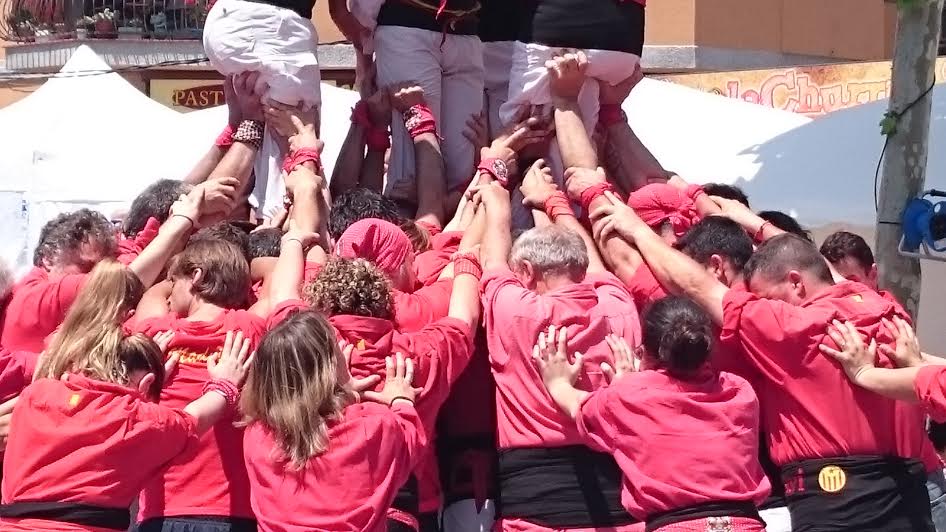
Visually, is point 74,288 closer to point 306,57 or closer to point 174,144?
point 306,57

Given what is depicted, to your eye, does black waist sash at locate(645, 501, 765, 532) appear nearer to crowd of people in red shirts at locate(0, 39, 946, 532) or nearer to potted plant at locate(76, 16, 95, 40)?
crowd of people in red shirts at locate(0, 39, 946, 532)

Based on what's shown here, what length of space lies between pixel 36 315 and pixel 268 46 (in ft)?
4.72

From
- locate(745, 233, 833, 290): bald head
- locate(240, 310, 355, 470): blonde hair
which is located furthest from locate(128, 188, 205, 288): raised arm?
locate(745, 233, 833, 290): bald head

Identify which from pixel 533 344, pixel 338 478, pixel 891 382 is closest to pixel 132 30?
pixel 533 344

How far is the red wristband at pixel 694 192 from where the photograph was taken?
505 cm

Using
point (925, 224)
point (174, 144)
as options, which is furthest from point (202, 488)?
point (174, 144)

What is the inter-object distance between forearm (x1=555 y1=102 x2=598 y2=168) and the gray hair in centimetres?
99

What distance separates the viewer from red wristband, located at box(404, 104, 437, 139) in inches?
202

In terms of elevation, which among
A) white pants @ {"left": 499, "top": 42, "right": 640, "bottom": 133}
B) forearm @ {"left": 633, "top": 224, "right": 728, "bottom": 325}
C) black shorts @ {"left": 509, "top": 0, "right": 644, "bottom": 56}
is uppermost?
black shorts @ {"left": 509, "top": 0, "right": 644, "bottom": 56}

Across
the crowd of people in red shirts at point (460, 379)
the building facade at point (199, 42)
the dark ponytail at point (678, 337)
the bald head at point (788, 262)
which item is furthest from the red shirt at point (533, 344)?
the building facade at point (199, 42)

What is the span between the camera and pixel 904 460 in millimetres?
3635

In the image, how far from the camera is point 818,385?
3605 mm

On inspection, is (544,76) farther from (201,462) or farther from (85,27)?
(85,27)

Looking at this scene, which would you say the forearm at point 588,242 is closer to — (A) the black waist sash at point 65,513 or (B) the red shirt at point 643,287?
(B) the red shirt at point 643,287
